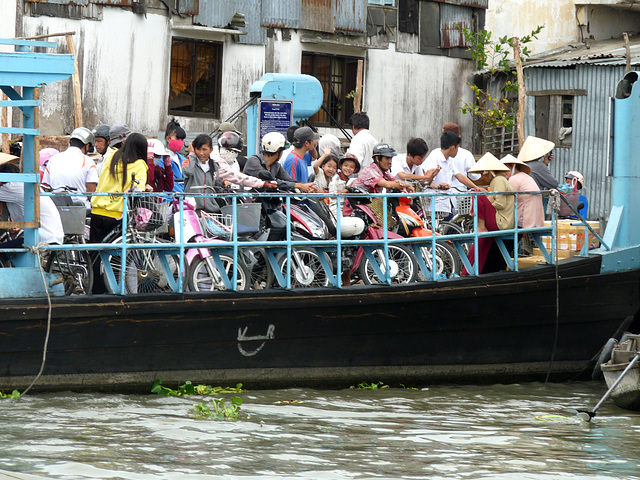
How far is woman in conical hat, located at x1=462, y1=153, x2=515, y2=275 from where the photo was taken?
1021cm

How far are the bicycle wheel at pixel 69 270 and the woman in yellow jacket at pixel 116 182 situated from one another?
193 millimetres

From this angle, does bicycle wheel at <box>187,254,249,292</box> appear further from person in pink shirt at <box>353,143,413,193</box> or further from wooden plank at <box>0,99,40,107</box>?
wooden plank at <box>0,99,40,107</box>

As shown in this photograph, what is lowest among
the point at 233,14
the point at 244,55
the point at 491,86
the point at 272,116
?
the point at 272,116

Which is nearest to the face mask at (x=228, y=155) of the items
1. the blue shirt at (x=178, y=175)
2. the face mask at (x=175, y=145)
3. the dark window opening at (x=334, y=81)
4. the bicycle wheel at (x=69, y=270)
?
the blue shirt at (x=178, y=175)

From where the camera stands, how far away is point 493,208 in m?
10.3

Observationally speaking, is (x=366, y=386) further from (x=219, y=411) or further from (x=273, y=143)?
(x=273, y=143)

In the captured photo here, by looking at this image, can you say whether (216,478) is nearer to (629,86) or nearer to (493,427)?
(493,427)

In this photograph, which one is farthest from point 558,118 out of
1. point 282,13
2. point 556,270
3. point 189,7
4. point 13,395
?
point 13,395

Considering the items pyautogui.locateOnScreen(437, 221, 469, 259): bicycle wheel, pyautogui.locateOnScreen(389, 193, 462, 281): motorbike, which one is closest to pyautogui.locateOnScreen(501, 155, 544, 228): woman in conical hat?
pyautogui.locateOnScreen(437, 221, 469, 259): bicycle wheel

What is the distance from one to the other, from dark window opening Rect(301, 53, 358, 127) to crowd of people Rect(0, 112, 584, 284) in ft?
30.9

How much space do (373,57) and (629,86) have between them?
11356 mm

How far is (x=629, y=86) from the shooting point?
34.9 feet

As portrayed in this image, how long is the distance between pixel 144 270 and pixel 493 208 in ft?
11.9

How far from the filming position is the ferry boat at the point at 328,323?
8.24 metres
